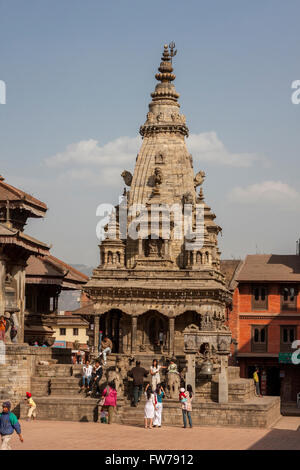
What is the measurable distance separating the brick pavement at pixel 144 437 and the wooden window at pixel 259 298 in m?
28.8

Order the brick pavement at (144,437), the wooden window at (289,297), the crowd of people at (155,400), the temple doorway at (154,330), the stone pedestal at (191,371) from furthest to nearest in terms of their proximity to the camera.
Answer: the wooden window at (289,297), the temple doorway at (154,330), the stone pedestal at (191,371), the crowd of people at (155,400), the brick pavement at (144,437)

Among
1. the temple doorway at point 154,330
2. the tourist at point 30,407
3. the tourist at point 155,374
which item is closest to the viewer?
the tourist at point 30,407

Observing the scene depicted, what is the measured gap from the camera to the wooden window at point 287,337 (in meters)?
63.9

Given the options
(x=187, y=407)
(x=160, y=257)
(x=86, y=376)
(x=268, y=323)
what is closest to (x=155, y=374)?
(x=187, y=407)

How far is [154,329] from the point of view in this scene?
181 ft

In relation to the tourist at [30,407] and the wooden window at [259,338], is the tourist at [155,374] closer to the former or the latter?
the tourist at [30,407]

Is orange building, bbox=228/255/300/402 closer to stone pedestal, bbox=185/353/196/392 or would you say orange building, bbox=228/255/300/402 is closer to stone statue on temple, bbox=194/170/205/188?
stone statue on temple, bbox=194/170/205/188

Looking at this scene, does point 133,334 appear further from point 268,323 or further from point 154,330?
point 268,323

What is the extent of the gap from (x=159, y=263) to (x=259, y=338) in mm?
13427

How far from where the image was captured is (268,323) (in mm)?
65312

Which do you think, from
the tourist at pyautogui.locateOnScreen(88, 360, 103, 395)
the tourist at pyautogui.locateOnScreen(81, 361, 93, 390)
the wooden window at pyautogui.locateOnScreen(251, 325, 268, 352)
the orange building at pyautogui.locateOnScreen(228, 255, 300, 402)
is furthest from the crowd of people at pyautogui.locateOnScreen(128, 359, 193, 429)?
the wooden window at pyautogui.locateOnScreen(251, 325, 268, 352)

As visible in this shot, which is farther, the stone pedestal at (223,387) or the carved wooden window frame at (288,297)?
the carved wooden window frame at (288,297)

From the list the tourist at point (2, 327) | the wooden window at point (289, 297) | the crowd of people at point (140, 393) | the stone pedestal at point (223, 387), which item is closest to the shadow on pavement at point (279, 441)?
the stone pedestal at point (223, 387)
